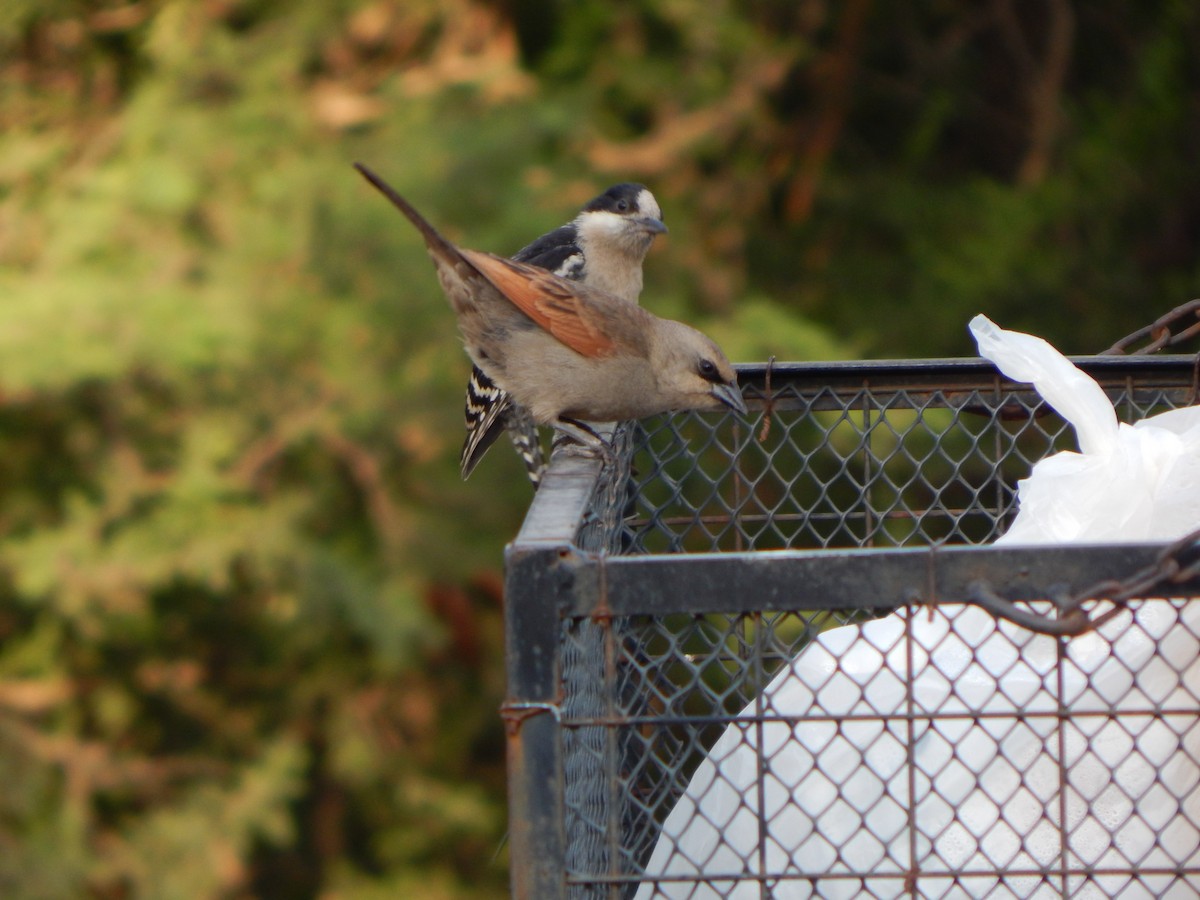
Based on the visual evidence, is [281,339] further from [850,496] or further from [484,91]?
[850,496]

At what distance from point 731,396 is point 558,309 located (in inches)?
20.7

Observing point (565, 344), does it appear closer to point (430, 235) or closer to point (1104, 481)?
point (430, 235)

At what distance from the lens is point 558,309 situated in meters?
2.90

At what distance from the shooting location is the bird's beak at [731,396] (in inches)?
96.7

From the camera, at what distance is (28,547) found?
515cm

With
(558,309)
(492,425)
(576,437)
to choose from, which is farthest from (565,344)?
(492,425)

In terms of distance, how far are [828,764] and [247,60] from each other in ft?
14.6

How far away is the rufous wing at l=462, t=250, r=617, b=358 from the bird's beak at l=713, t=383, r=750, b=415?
370 millimetres

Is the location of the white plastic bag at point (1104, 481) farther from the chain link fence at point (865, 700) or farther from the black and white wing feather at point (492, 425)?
the black and white wing feather at point (492, 425)

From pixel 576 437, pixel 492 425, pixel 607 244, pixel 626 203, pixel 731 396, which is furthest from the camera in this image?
pixel 626 203

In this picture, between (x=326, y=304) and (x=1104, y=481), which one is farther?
(x=326, y=304)

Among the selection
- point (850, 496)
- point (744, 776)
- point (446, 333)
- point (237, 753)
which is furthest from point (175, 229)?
point (744, 776)

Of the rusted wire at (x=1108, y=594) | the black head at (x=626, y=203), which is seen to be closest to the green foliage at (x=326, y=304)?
the black head at (x=626, y=203)

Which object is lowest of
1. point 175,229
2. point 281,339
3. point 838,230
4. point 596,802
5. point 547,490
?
point 596,802
